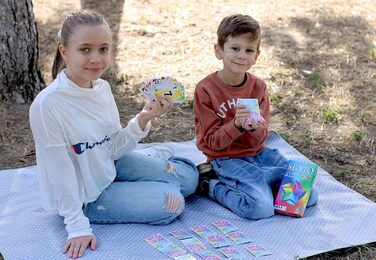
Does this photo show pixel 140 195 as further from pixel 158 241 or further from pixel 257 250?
pixel 257 250

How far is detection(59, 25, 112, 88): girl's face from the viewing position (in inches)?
122

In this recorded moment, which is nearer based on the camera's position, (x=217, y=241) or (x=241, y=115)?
(x=217, y=241)

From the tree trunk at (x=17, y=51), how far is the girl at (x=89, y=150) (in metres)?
1.82

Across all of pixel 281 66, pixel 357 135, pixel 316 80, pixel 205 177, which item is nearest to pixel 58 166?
pixel 205 177

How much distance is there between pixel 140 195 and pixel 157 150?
911mm

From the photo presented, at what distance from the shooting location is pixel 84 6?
24.4ft

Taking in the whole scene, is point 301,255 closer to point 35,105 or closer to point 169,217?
point 169,217

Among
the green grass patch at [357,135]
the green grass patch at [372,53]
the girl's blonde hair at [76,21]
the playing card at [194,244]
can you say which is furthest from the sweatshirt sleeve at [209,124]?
the green grass patch at [372,53]

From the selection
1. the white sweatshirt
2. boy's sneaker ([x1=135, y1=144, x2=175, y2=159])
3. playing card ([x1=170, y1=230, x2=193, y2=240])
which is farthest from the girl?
boy's sneaker ([x1=135, y1=144, x2=175, y2=159])

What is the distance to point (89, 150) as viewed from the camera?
3287mm

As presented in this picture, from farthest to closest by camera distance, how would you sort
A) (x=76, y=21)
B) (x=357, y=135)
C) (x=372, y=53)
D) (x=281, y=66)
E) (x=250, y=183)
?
(x=372, y=53), (x=281, y=66), (x=357, y=135), (x=250, y=183), (x=76, y=21)

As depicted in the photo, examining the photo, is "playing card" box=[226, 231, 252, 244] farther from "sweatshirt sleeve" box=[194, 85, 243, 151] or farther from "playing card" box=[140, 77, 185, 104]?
A: "playing card" box=[140, 77, 185, 104]

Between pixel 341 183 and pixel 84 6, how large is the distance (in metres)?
4.38

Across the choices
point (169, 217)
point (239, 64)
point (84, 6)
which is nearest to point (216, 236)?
point (169, 217)
